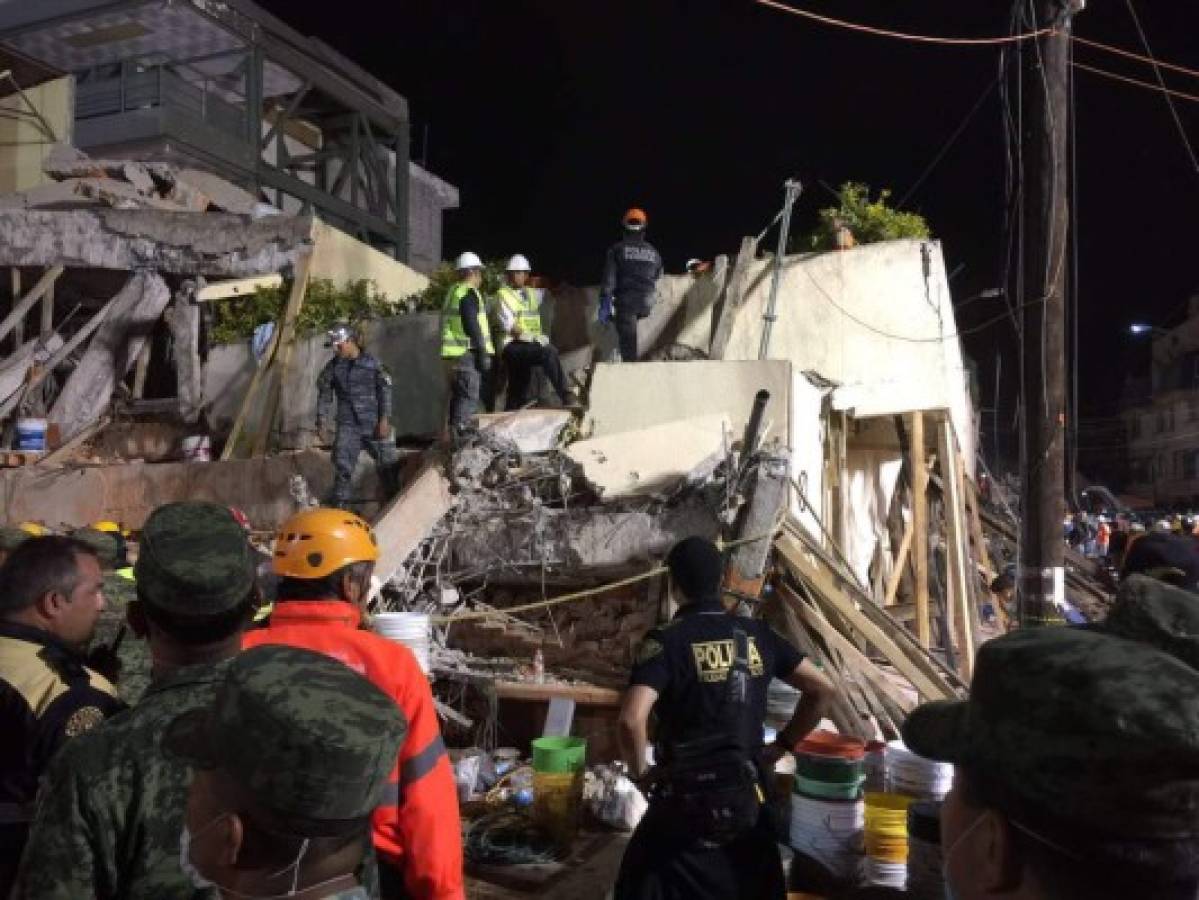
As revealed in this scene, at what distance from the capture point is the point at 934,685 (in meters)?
6.23

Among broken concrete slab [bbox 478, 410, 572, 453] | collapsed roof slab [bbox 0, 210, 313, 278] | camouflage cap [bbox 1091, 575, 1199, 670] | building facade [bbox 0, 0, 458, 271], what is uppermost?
Result: building facade [bbox 0, 0, 458, 271]

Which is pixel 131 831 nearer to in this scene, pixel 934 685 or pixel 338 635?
pixel 338 635

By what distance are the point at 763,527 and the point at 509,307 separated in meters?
4.53

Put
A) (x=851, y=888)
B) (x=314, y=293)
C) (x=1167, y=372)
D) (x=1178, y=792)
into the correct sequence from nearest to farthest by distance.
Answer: (x=1178, y=792) < (x=851, y=888) < (x=314, y=293) < (x=1167, y=372)

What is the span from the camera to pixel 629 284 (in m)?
9.72

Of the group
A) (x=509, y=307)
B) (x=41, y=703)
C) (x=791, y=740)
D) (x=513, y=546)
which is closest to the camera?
(x=41, y=703)

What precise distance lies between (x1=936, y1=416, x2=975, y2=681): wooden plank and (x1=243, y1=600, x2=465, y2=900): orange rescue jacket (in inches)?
326

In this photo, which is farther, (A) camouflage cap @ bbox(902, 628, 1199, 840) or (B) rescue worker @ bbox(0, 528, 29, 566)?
(B) rescue worker @ bbox(0, 528, 29, 566)

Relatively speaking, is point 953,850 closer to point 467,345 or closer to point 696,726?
point 696,726

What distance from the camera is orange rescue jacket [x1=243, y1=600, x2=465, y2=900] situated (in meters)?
2.39

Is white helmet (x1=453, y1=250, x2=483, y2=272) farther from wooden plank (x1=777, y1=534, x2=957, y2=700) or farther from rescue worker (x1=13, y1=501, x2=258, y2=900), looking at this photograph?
rescue worker (x1=13, y1=501, x2=258, y2=900)

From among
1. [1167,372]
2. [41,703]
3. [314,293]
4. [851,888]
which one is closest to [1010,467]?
[1167,372]

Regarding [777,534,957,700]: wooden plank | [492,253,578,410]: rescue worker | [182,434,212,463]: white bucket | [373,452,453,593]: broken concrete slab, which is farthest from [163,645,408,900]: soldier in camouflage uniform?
[182,434,212,463]: white bucket

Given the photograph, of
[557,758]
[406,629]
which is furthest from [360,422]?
[557,758]
